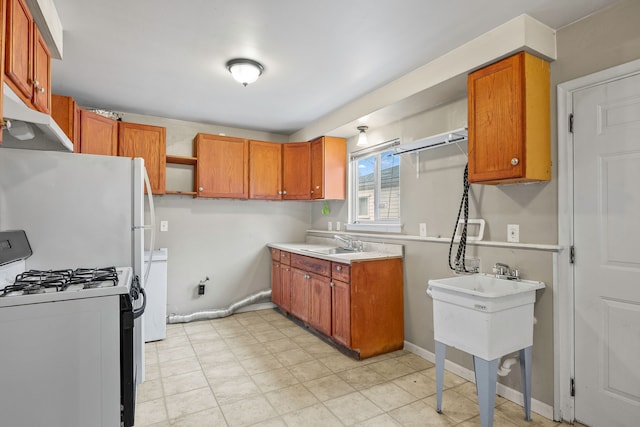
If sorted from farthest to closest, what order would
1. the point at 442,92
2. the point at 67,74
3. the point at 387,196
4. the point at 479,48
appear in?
the point at 387,196 < the point at 67,74 < the point at 442,92 < the point at 479,48

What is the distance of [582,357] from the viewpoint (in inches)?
79.3

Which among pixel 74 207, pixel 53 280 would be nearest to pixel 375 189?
pixel 74 207

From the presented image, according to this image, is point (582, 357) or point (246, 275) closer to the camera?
point (582, 357)

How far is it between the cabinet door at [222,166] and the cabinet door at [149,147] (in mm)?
392

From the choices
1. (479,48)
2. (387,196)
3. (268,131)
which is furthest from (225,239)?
(479,48)

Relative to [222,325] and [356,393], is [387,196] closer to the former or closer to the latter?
[356,393]

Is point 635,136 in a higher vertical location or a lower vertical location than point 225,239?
higher

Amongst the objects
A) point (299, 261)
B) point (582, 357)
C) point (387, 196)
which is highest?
point (387, 196)

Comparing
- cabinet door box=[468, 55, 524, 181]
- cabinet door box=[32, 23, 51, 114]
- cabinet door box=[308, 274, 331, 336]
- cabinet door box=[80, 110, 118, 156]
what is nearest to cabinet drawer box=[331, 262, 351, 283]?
cabinet door box=[308, 274, 331, 336]

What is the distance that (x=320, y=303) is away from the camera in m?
3.39

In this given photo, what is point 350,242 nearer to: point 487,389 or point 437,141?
point 437,141

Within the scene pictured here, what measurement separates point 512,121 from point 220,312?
3643mm

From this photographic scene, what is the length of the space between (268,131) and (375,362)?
3.23 metres

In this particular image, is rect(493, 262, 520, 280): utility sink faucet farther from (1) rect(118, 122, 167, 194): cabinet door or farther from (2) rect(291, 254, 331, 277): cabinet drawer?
(1) rect(118, 122, 167, 194): cabinet door
